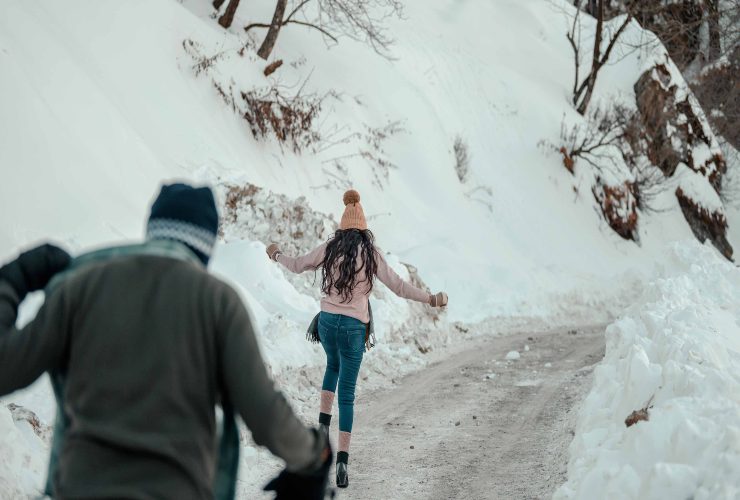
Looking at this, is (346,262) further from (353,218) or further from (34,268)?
(34,268)

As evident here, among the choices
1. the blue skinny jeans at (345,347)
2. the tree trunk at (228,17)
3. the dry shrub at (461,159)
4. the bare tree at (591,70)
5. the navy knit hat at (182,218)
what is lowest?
the dry shrub at (461,159)

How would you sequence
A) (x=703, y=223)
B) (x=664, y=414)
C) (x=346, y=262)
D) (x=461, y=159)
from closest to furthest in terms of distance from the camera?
(x=664, y=414)
(x=346, y=262)
(x=461, y=159)
(x=703, y=223)

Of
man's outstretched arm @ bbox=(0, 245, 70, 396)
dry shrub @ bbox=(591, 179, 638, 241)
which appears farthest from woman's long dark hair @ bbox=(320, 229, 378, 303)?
dry shrub @ bbox=(591, 179, 638, 241)

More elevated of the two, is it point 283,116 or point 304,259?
point 304,259

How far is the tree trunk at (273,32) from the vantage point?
55.8 feet

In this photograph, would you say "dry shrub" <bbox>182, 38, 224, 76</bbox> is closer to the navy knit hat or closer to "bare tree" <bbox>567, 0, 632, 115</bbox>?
the navy knit hat

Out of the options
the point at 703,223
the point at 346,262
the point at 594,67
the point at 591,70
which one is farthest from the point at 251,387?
the point at 703,223

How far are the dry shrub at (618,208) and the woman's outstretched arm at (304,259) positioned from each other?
19671 millimetres

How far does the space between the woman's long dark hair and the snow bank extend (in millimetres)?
1954

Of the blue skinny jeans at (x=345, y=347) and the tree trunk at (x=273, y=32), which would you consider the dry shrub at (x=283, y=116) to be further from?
the blue skinny jeans at (x=345, y=347)

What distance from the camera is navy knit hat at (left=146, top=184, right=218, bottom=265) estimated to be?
2.18 meters

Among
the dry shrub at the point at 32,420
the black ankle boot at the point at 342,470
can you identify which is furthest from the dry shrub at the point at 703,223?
the dry shrub at the point at 32,420

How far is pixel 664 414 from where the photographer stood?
14.3 feet

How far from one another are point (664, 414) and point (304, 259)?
2.72m
